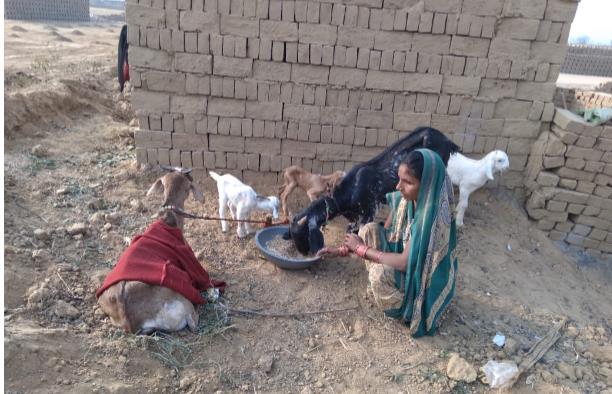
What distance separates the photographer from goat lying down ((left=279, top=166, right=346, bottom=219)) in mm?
Answer: 5090

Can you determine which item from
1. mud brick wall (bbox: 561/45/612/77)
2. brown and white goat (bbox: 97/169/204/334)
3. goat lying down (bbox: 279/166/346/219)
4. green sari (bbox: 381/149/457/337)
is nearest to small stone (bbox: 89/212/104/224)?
brown and white goat (bbox: 97/169/204/334)

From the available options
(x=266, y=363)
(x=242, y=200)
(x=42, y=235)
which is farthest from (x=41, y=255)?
(x=266, y=363)

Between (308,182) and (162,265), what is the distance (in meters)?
2.30

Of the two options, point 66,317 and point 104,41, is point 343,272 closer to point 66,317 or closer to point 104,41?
point 66,317

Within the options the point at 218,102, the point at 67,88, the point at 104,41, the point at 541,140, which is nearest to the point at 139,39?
the point at 218,102

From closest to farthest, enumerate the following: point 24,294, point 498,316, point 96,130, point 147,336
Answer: point 147,336 < point 24,294 < point 498,316 < point 96,130

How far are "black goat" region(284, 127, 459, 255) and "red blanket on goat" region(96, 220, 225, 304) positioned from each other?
3.48 feet

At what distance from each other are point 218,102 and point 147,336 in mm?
3262

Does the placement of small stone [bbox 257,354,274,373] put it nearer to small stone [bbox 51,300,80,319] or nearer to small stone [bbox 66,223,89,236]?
small stone [bbox 51,300,80,319]

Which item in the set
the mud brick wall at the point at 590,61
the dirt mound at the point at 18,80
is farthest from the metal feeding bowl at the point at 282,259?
the mud brick wall at the point at 590,61

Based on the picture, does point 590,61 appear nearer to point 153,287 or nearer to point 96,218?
point 96,218

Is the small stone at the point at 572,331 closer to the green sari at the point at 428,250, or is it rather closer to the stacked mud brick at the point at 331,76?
the green sari at the point at 428,250

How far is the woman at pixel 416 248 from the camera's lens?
3.17 m

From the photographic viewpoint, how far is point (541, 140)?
19.4ft
